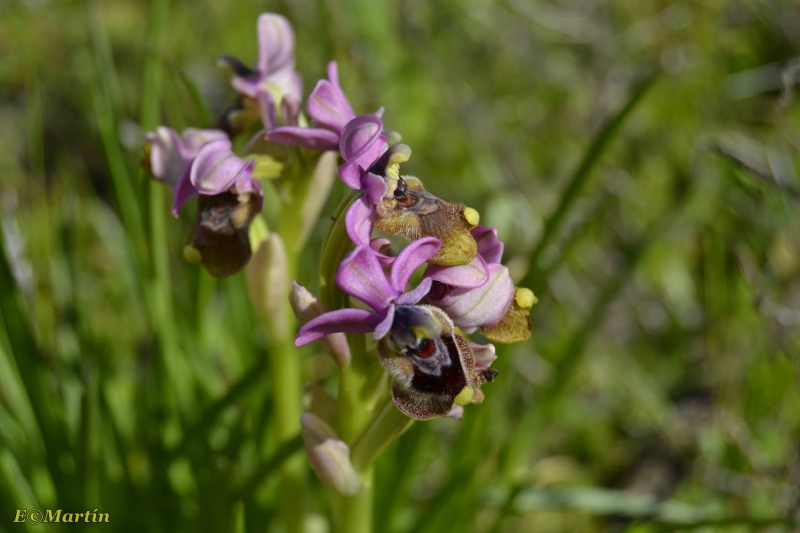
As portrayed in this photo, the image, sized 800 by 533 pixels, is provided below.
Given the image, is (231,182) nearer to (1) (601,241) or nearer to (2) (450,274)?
(2) (450,274)

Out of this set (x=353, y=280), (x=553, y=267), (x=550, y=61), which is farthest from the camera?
(x=550, y=61)

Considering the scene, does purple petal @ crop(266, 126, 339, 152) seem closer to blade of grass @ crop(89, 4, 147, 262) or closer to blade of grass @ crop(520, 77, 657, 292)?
blade of grass @ crop(520, 77, 657, 292)

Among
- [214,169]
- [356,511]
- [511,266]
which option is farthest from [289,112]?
[511,266]

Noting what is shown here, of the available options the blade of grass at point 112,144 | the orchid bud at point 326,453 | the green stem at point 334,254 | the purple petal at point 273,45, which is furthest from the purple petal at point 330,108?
the blade of grass at point 112,144

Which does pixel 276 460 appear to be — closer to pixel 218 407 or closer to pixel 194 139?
pixel 218 407

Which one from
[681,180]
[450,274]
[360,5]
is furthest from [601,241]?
[450,274]

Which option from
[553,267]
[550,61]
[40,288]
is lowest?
[40,288]

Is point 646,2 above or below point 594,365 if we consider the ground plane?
above

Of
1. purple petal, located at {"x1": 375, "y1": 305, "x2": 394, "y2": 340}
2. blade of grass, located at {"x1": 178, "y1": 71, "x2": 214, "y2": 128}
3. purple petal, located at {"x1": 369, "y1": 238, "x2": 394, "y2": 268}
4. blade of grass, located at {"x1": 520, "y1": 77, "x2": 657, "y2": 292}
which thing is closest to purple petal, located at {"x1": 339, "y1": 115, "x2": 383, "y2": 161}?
purple petal, located at {"x1": 369, "y1": 238, "x2": 394, "y2": 268}
